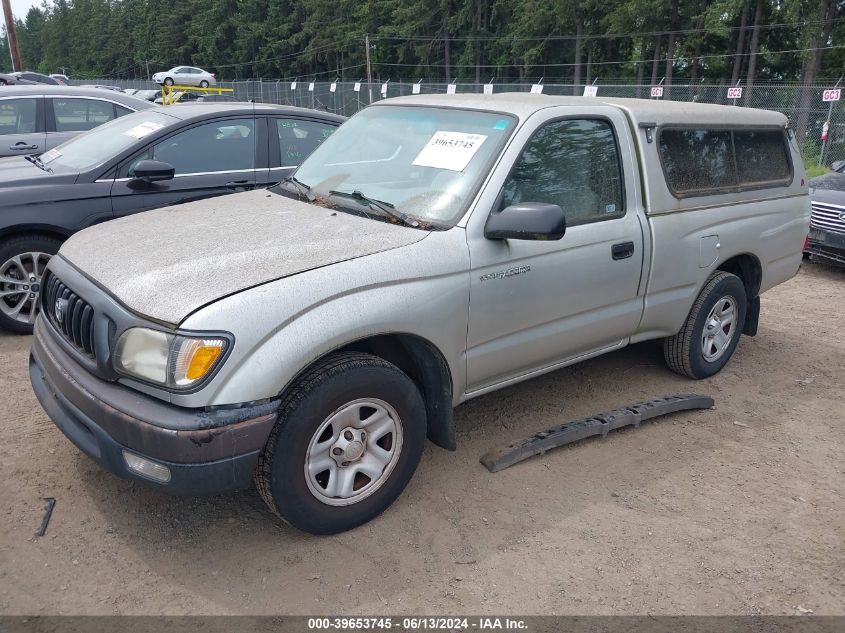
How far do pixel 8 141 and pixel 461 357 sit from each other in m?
6.68

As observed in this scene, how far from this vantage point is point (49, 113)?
7.93 meters

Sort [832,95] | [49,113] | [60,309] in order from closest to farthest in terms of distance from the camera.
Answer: [60,309], [49,113], [832,95]

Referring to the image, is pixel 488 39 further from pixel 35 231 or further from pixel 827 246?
pixel 35 231

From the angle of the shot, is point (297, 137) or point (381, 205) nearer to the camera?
point (381, 205)

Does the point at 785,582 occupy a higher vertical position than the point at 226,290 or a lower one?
lower

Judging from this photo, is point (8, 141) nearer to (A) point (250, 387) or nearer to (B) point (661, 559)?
(A) point (250, 387)

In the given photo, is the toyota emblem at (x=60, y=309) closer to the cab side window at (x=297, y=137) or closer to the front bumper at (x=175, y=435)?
the front bumper at (x=175, y=435)

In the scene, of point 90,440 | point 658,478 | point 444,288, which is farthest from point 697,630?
point 90,440

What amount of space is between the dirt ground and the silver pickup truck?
327 mm

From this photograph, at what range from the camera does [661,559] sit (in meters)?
3.07

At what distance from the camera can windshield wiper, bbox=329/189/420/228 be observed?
11.0ft

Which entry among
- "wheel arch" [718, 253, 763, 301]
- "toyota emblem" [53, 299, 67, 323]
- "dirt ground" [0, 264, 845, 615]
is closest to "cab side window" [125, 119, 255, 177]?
"dirt ground" [0, 264, 845, 615]

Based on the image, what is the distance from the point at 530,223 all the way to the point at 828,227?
6.53 meters

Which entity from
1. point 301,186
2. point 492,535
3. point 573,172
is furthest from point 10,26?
point 492,535
